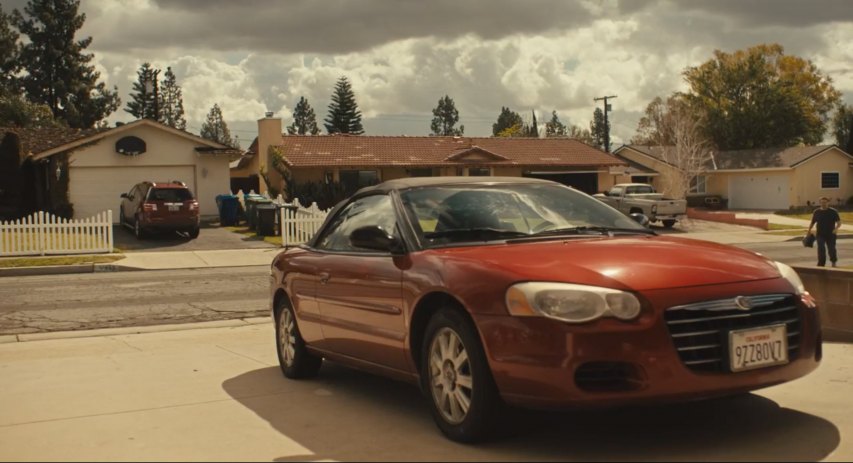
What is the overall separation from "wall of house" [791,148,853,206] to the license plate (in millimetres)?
57932

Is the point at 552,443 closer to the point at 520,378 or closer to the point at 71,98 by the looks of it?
the point at 520,378

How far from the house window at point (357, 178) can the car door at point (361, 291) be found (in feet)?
126

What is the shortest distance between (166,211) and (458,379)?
2450 centimetres

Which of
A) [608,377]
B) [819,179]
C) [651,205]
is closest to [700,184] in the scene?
[819,179]

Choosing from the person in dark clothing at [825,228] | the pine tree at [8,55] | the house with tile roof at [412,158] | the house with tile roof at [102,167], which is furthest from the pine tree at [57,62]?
the person in dark clothing at [825,228]

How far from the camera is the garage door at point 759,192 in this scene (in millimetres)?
59947

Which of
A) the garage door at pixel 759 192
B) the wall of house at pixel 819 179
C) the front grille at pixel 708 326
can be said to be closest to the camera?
the front grille at pixel 708 326

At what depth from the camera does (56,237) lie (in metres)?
24.7

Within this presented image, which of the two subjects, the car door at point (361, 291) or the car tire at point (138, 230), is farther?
the car tire at point (138, 230)

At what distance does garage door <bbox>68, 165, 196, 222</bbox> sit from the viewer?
3650 centimetres

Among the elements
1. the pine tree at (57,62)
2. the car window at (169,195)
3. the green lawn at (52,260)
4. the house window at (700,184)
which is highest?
the pine tree at (57,62)

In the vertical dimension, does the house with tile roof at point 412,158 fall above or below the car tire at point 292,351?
above

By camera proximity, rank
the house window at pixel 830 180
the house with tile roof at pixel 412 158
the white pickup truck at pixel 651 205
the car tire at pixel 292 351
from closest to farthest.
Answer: the car tire at pixel 292 351
the white pickup truck at pixel 651 205
the house with tile roof at pixel 412 158
the house window at pixel 830 180

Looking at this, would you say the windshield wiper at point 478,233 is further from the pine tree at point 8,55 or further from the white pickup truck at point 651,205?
the pine tree at point 8,55
